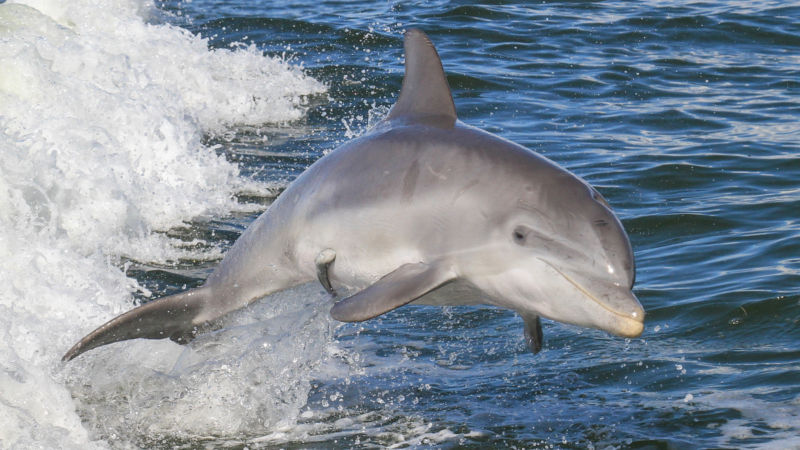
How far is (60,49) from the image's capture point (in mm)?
14938

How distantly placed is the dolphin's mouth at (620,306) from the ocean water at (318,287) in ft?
6.67

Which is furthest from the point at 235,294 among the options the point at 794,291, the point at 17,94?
the point at 17,94

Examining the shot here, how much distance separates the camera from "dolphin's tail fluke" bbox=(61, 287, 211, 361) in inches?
249

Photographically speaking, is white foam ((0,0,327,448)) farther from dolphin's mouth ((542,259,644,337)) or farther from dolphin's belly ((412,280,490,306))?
dolphin's mouth ((542,259,644,337))

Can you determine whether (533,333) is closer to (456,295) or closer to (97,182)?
(456,295)

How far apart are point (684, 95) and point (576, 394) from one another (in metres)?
9.19

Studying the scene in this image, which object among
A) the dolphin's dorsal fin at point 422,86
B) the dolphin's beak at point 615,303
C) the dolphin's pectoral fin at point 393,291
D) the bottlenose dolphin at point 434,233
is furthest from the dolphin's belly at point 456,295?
the dolphin's dorsal fin at point 422,86

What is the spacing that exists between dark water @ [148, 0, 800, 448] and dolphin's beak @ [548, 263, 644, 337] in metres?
2.01

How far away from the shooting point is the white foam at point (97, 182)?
7.06m

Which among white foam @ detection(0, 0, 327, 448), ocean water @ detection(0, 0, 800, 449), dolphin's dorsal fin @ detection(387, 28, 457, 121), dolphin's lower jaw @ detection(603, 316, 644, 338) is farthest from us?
white foam @ detection(0, 0, 327, 448)

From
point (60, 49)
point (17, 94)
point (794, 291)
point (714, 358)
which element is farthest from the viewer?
point (60, 49)

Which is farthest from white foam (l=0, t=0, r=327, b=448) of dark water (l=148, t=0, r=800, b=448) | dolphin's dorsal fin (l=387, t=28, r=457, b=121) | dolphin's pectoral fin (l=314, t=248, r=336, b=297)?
dolphin's dorsal fin (l=387, t=28, r=457, b=121)

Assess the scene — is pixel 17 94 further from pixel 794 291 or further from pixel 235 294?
pixel 794 291

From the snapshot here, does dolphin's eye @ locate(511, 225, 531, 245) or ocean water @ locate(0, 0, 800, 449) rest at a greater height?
dolphin's eye @ locate(511, 225, 531, 245)
